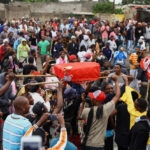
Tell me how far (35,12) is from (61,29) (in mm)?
16404

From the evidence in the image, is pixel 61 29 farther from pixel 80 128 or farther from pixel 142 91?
pixel 80 128

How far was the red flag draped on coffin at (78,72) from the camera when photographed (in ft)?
16.1

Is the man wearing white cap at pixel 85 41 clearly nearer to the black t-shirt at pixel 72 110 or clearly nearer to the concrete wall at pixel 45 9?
the black t-shirt at pixel 72 110

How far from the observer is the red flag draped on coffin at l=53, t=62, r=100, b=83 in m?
4.92

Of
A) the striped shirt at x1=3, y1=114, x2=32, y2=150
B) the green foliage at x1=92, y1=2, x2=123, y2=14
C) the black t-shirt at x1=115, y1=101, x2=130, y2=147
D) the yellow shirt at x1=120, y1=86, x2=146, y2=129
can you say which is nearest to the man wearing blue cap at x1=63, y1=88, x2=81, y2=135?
the black t-shirt at x1=115, y1=101, x2=130, y2=147

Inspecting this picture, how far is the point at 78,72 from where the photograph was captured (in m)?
4.97

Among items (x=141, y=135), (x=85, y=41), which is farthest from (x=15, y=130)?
(x=85, y=41)

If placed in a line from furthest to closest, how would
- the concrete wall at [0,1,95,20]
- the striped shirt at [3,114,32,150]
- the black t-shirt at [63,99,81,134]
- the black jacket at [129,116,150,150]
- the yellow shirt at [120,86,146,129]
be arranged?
the concrete wall at [0,1,95,20] → the black t-shirt at [63,99,81,134] → the yellow shirt at [120,86,146,129] → the black jacket at [129,116,150,150] → the striped shirt at [3,114,32,150]

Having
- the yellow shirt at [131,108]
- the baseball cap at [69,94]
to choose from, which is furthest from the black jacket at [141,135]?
the baseball cap at [69,94]

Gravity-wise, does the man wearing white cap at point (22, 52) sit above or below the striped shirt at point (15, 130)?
below

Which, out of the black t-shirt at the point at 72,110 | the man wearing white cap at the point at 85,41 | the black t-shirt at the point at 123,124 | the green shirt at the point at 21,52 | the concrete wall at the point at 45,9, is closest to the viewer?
the black t-shirt at the point at 72,110

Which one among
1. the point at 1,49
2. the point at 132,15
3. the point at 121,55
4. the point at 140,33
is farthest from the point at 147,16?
the point at 1,49

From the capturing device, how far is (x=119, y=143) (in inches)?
196

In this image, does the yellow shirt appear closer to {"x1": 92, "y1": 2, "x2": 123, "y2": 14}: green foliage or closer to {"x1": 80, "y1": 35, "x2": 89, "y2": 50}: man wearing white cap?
{"x1": 80, "y1": 35, "x2": 89, "y2": 50}: man wearing white cap
